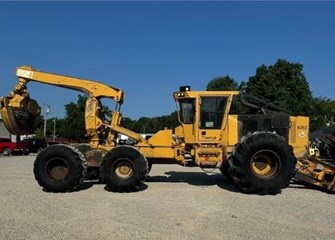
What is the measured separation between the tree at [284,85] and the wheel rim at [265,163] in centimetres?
4670

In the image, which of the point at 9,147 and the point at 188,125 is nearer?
the point at 188,125

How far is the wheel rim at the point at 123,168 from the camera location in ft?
45.5

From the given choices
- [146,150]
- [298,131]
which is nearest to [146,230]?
[146,150]

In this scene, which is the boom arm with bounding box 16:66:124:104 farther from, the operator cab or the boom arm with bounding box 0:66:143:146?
the operator cab

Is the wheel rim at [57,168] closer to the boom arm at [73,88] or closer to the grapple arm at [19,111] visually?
the boom arm at [73,88]

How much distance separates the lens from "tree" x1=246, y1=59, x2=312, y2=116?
60881 millimetres

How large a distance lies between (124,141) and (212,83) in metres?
61.5

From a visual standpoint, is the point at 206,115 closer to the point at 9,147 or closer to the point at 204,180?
the point at 204,180

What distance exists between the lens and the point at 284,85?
210ft

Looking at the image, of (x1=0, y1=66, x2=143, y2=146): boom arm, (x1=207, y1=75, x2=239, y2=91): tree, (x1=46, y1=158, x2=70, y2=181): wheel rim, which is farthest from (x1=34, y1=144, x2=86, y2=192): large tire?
(x1=207, y1=75, x2=239, y2=91): tree

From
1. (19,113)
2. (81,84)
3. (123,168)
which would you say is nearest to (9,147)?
(19,113)

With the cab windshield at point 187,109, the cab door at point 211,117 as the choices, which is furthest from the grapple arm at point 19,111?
the cab door at point 211,117

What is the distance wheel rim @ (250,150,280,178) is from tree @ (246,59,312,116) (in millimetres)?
46696

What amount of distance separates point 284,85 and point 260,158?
5207 cm
